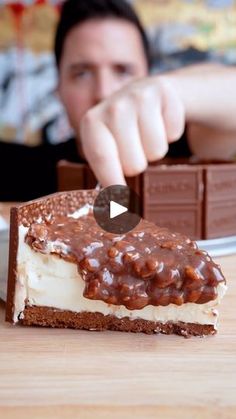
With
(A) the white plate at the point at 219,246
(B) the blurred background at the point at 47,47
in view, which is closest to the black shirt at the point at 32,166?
(B) the blurred background at the point at 47,47

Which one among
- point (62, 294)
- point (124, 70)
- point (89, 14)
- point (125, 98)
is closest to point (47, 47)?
point (89, 14)

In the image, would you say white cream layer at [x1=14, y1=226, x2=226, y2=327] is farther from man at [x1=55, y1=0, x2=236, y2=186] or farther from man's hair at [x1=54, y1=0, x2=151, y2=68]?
man's hair at [x1=54, y1=0, x2=151, y2=68]

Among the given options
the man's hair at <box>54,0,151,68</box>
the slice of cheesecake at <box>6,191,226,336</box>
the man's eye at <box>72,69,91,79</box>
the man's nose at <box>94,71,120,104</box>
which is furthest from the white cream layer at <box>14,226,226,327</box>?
the man's hair at <box>54,0,151,68</box>

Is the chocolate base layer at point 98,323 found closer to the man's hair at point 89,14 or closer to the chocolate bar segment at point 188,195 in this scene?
the chocolate bar segment at point 188,195

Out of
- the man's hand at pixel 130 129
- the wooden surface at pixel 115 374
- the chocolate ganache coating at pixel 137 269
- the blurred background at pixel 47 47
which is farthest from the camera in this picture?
the blurred background at pixel 47 47
